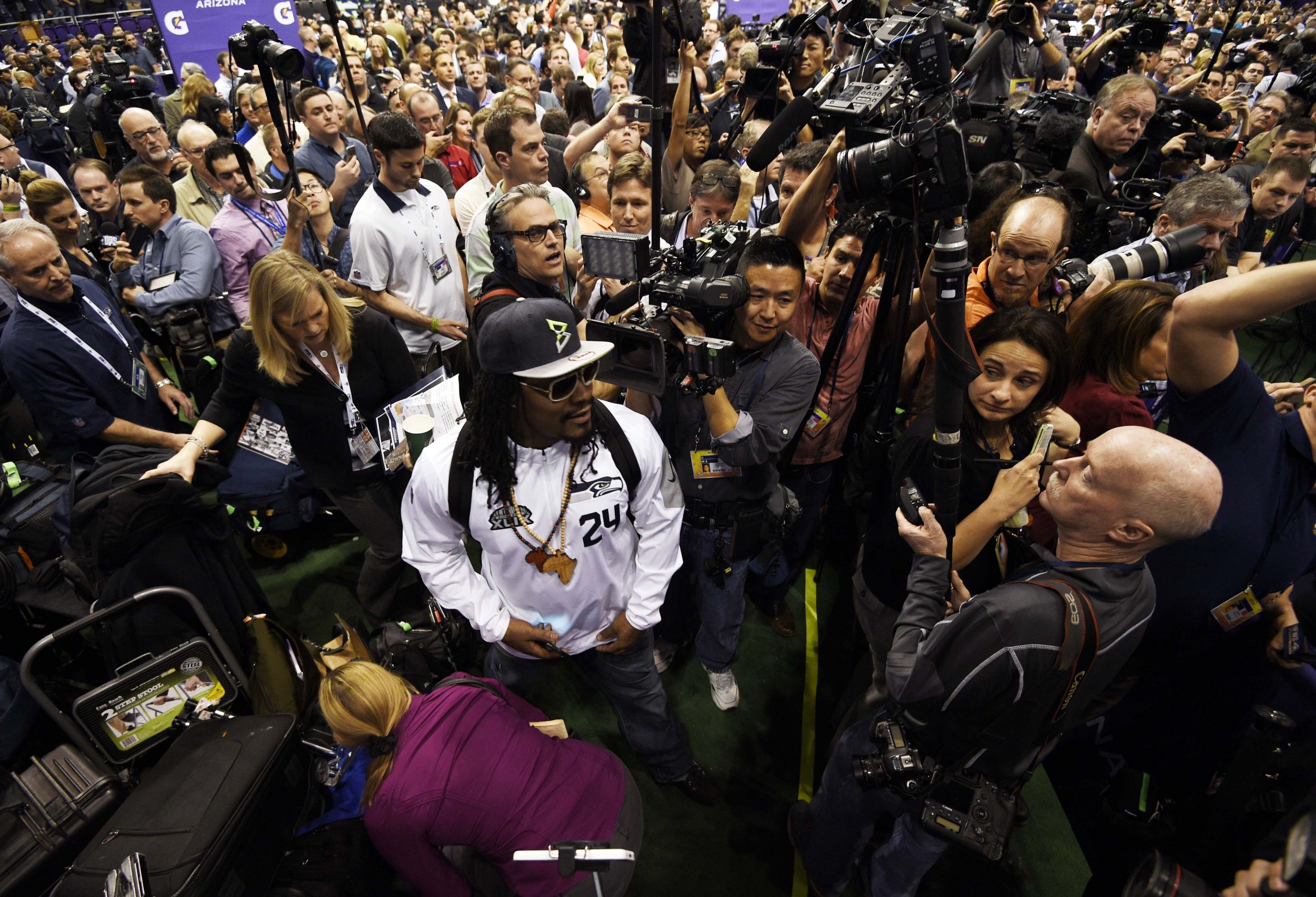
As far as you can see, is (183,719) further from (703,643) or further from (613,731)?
(703,643)

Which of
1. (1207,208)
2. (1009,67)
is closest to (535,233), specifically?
(1207,208)

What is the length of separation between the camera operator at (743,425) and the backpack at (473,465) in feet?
1.01

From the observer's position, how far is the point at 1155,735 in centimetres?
253

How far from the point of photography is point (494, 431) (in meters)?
2.09

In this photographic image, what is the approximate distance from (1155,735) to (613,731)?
88.8 inches

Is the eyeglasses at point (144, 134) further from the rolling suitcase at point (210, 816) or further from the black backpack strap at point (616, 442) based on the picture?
the black backpack strap at point (616, 442)

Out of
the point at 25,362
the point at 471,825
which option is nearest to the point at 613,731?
the point at 471,825

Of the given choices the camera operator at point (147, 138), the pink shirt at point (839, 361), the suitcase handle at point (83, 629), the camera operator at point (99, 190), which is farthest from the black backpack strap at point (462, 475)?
the camera operator at point (147, 138)

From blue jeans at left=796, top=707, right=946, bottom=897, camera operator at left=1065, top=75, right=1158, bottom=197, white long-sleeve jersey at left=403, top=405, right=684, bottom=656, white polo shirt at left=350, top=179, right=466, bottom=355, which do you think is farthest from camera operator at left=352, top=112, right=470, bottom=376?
camera operator at left=1065, top=75, right=1158, bottom=197

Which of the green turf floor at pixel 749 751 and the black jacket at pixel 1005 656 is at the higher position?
the black jacket at pixel 1005 656

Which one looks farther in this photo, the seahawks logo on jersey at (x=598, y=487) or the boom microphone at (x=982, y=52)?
the boom microphone at (x=982, y=52)

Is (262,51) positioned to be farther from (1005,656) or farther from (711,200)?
(1005,656)

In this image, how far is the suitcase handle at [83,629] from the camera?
219 centimetres

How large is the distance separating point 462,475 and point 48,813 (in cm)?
175
